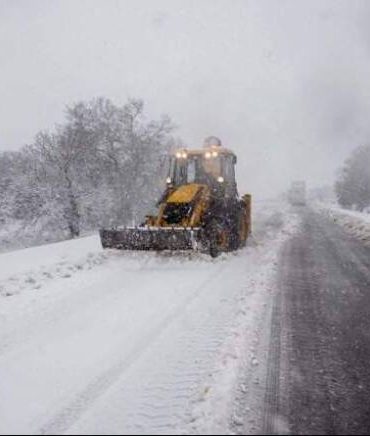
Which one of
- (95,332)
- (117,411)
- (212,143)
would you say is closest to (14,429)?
(117,411)

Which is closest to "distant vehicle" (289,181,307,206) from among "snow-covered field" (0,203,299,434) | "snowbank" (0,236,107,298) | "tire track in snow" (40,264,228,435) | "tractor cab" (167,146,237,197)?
"tractor cab" (167,146,237,197)

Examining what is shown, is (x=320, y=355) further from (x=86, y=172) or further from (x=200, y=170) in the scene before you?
(x=86, y=172)

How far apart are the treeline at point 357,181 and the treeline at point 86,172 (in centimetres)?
2438

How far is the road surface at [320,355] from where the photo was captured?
142 inches

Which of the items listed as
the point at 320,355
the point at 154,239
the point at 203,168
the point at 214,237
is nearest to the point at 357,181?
the point at 203,168

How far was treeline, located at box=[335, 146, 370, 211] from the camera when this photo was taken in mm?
46750

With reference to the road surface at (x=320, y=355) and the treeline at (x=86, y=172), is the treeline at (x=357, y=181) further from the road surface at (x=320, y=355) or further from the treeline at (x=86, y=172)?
the road surface at (x=320, y=355)

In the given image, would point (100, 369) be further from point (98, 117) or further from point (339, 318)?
point (98, 117)

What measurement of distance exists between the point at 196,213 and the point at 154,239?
57.9 inches

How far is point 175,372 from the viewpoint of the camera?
171 inches

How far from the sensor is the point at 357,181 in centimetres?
4731

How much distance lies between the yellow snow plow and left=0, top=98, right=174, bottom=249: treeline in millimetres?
17993

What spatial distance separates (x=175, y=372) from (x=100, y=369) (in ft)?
2.62

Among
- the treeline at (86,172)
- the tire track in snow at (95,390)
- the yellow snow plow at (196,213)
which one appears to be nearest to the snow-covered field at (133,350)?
the tire track in snow at (95,390)
